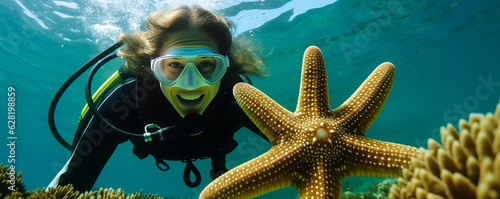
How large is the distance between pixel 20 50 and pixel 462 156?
92.7 feet

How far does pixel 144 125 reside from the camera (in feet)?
15.1

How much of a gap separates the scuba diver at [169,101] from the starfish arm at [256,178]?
221 centimetres

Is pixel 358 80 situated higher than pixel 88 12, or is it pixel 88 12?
→ pixel 358 80

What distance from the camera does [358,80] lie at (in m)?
27.6

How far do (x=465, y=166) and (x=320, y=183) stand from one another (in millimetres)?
949

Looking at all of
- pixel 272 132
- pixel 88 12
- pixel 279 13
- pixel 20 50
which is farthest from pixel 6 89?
pixel 272 132

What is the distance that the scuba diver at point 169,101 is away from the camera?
4027 mm

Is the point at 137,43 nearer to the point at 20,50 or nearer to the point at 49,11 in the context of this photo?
the point at 49,11

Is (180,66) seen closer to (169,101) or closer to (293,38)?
(169,101)

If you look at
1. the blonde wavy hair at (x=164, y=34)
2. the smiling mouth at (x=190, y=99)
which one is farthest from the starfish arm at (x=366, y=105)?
the blonde wavy hair at (x=164, y=34)

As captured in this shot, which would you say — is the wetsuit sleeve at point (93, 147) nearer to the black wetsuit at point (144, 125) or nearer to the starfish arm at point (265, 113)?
the black wetsuit at point (144, 125)

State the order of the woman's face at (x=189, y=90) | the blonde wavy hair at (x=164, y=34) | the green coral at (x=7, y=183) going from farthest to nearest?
the blonde wavy hair at (x=164, y=34), the woman's face at (x=189, y=90), the green coral at (x=7, y=183)

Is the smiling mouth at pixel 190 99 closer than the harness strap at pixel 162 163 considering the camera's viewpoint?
Yes

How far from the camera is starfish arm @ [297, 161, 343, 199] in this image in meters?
1.97
